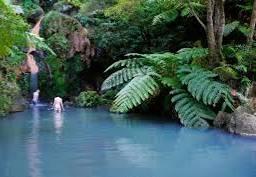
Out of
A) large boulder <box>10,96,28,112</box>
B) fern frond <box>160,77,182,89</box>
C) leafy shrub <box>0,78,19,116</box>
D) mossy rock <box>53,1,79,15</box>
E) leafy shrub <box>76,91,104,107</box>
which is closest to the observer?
fern frond <box>160,77,182,89</box>

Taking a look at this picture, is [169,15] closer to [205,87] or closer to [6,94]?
[205,87]

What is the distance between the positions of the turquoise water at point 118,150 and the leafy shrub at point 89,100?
380 centimetres

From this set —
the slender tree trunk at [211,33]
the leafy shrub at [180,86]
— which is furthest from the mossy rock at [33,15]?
the slender tree trunk at [211,33]

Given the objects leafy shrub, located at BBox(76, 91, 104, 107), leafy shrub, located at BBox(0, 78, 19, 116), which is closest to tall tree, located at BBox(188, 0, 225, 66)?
leafy shrub, located at BBox(76, 91, 104, 107)

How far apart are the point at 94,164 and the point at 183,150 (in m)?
1.91

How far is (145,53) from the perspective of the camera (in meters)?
17.0

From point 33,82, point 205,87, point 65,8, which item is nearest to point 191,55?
point 205,87

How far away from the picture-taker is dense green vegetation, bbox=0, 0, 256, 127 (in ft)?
37.5

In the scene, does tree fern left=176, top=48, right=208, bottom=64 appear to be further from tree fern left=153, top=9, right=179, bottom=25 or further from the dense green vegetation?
tree fern left=153, top=9, right=179, bottom=25

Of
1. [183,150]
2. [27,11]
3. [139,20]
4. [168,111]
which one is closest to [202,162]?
[183,150]

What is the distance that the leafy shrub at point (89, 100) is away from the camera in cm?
1630

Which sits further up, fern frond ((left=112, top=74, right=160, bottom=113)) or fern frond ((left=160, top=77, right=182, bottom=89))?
fern frond ((left=160, top=77, right=182, bottom=89))

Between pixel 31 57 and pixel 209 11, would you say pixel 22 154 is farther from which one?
pixel 31 57

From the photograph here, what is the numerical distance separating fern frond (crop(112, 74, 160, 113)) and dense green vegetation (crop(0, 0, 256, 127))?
0.08 feet
